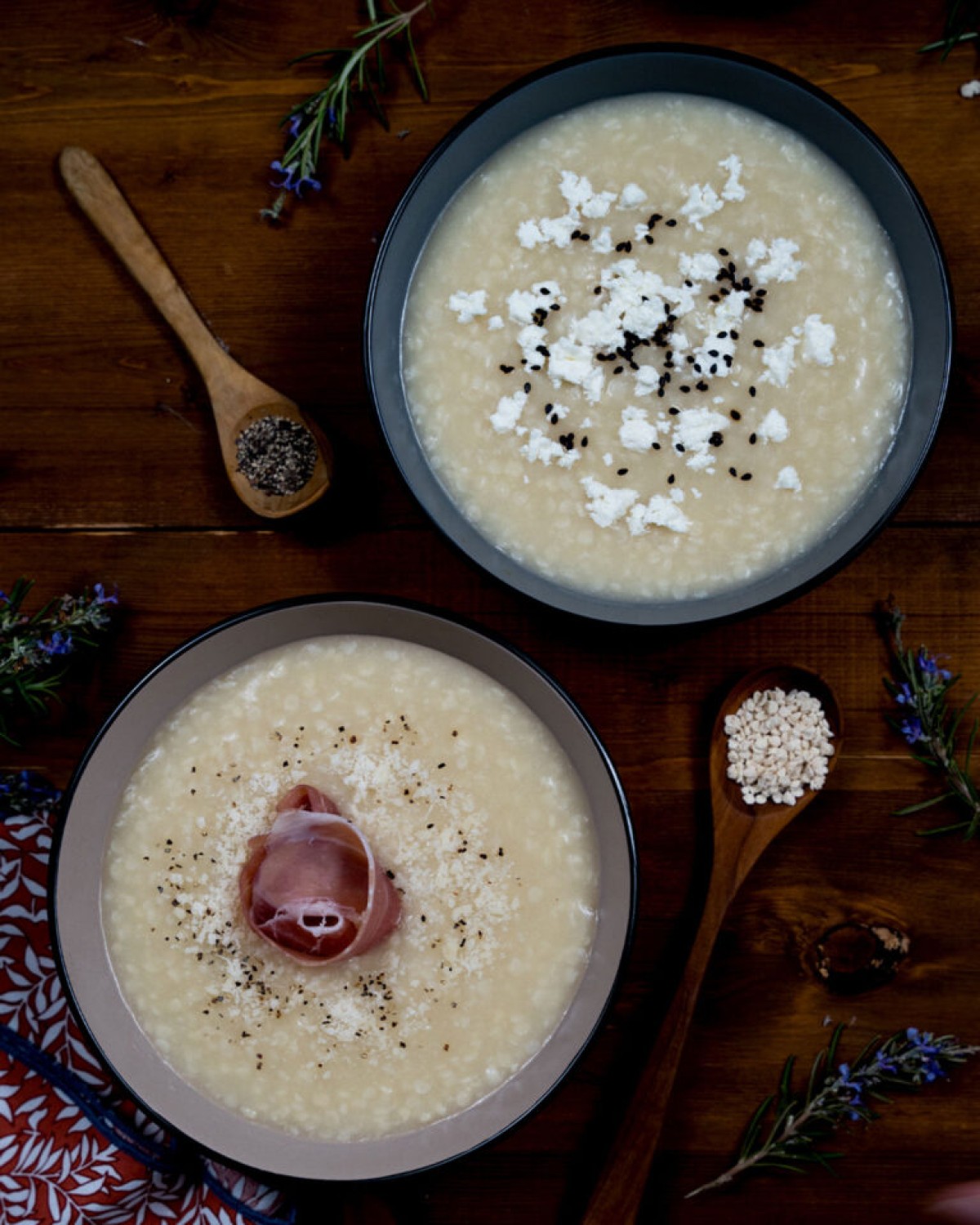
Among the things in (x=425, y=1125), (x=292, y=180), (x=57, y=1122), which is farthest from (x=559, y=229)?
(x=57, y=1122)

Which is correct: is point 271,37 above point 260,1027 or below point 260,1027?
above

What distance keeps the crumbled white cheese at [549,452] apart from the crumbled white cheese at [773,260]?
360mm

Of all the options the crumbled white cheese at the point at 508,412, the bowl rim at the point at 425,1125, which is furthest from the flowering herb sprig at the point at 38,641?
the crumbled white cheese at the point at 508,412

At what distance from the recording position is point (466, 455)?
66.9 inches

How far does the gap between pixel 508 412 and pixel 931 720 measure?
829mm

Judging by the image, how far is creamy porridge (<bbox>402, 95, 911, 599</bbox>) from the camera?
1648 millimetres

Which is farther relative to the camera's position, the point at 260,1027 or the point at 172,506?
the point at 172,506

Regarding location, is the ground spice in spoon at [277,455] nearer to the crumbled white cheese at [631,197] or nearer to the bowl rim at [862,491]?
the bowl rim at [862,491]

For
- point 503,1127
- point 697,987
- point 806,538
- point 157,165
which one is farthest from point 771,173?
point 503,1127

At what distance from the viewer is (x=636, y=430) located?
5.35ft

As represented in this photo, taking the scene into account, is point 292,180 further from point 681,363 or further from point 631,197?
point 681,363

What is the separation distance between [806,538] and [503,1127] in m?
0.94

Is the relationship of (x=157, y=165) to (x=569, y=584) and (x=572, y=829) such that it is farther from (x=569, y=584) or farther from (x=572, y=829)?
(x=572, y=829)

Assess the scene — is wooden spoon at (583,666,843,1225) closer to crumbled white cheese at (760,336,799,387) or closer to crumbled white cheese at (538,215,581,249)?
crumbled white cheese at (760,336,799,387)
